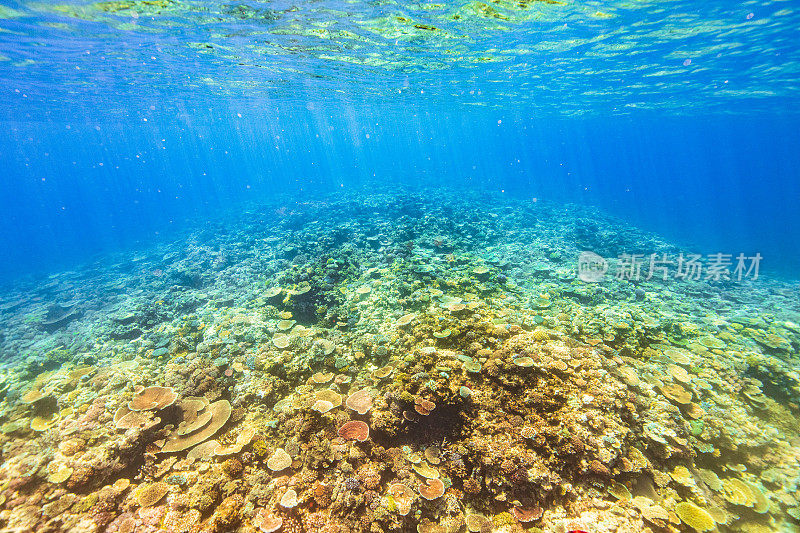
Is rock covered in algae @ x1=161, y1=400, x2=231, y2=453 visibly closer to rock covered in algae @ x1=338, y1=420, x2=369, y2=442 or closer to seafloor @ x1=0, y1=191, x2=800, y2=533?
seafloor @ x1=0, y1=191, x2=800, y2=533

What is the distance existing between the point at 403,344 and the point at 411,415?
7.06 feet

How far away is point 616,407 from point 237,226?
28997mm

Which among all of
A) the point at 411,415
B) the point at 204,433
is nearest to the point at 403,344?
the point at 411,415

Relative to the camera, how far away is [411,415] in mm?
5555

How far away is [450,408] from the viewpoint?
5.60m

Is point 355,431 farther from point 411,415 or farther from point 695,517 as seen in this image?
point 695,517

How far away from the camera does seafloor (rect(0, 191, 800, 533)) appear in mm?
4504

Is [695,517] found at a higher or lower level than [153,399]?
lower

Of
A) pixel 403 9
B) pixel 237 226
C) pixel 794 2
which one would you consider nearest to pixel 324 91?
pixel 237 226

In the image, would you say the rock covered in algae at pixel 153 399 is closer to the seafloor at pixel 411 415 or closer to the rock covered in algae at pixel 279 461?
the seafloor at pixel 411 415

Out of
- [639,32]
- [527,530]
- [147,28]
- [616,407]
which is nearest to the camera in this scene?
[527,530]

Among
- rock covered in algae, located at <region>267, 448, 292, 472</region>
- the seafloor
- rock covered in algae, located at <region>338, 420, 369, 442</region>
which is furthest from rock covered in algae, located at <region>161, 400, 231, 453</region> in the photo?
rock covered in algae, located at <region>338, 420, 369, 442</region>

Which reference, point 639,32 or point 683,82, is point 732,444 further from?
point 683,82

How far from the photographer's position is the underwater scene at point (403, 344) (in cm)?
464
